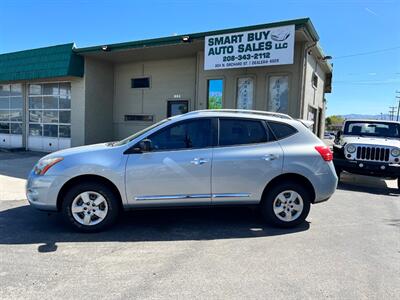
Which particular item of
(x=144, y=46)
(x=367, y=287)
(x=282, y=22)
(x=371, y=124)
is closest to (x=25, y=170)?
(x=144, y=46)

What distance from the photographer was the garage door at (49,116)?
1498 centimetres

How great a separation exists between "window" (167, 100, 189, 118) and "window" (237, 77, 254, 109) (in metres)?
2.57

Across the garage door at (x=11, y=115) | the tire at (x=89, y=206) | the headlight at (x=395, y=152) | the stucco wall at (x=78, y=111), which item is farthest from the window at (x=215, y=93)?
the garage door at (x=11, y=115)

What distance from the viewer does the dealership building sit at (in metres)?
10.6

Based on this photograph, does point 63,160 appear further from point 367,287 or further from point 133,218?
point 367,287

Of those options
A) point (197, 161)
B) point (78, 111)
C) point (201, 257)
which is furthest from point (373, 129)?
point (78, 111)

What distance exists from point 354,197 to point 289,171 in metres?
3.65

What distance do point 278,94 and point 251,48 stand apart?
6.46 feet

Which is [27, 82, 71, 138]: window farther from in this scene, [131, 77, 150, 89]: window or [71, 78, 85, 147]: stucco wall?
[131, 77, 150, 89]: window

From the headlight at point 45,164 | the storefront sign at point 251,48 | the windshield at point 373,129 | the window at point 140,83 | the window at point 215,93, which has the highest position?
the storefront sign at point 251,48

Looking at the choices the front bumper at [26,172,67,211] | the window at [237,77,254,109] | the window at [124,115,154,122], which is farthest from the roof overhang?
the front bumper at [26,172,67,211]

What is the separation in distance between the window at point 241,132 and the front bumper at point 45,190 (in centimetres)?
242

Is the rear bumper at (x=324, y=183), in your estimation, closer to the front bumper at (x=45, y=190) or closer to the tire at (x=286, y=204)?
the tire at (x=286, y=204)

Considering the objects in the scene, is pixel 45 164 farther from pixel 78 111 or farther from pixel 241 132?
pixel 78 111
